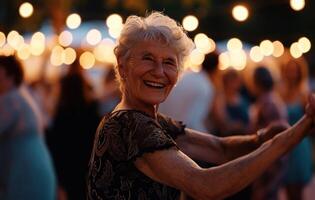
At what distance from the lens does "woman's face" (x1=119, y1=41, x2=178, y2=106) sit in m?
4.50

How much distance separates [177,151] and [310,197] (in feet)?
33.1

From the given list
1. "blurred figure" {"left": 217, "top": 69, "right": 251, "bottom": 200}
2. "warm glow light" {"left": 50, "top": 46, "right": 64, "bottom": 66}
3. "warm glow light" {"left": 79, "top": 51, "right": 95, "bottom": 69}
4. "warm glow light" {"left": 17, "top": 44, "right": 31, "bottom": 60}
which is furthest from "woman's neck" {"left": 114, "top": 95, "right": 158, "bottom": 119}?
"warm glow light" {"left": 79, "top": 51, "right": 95, "bottom": 69}

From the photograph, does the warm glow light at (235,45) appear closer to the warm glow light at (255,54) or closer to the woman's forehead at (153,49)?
the warm glow light at (255,54)

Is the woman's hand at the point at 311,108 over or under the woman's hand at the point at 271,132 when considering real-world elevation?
over

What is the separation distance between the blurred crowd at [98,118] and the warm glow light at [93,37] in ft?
31.4

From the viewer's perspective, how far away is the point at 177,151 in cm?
425

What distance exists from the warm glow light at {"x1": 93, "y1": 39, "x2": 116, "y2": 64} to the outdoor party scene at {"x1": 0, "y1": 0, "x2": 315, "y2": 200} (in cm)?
239

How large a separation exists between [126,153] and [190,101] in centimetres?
495

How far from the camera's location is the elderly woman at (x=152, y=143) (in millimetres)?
4133

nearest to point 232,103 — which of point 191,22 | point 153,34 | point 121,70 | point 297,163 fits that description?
point 191,22

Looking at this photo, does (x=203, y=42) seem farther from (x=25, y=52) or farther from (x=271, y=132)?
(x=271, y=132)

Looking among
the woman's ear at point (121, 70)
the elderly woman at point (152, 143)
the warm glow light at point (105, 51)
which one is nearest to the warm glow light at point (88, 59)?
A: the warm glow light at point (105, 51)

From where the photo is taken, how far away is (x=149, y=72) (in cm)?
451

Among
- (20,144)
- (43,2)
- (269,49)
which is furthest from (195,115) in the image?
(269,49)
